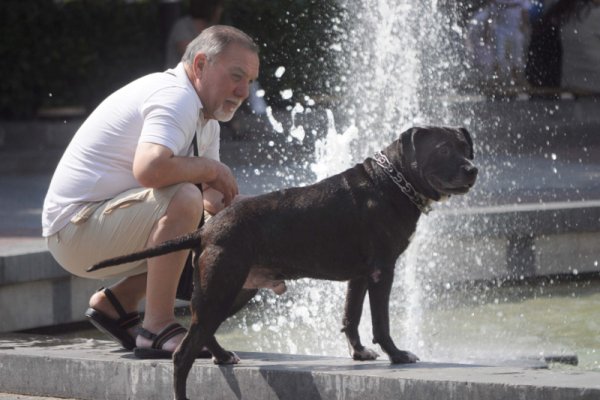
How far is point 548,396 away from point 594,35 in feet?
36.0

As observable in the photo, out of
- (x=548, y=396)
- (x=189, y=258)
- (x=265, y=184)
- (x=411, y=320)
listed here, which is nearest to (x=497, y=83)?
(x=265, y=184)

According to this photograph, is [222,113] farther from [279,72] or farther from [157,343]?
[279,72]

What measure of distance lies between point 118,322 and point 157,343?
1.24 feet

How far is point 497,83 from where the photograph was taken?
14.0 meters

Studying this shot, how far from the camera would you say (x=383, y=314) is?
14.7 feet

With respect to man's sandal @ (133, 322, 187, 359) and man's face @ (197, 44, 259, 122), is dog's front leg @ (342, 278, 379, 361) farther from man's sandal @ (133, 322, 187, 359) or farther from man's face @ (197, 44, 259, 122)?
man's face @ (197, 44, 259, 122)

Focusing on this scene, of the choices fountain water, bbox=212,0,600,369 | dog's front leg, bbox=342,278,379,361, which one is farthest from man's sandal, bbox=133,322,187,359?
fountain water, bbox=212,0,600,369

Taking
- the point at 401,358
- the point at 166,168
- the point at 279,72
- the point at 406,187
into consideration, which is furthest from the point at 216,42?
the point at 279,72

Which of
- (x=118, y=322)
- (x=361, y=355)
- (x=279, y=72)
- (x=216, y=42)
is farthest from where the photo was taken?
(x=279, y=72)

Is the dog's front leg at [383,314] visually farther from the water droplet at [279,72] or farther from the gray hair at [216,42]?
the water droplet at [279,72]

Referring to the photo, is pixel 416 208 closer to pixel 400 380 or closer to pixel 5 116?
pixel 400 380

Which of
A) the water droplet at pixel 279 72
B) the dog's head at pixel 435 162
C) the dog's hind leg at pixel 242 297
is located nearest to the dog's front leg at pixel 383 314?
the dog's head at pixel 435 162

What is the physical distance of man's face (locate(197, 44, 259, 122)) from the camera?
→ 15.8ft

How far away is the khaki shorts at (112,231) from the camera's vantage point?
4809mm
